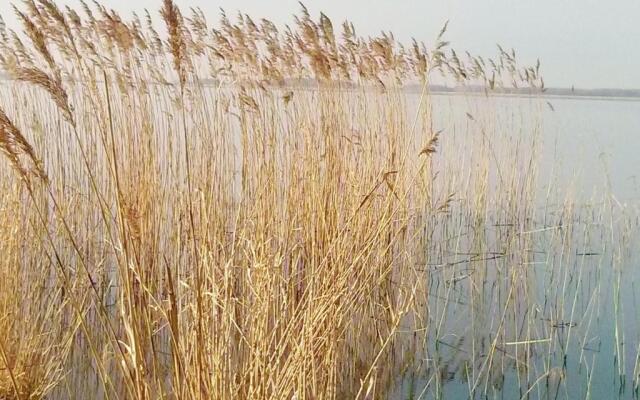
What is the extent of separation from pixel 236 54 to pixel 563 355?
7.01 feet

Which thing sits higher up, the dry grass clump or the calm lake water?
the dry grass clump

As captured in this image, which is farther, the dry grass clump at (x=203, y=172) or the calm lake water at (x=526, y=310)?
the calm lake water at (x=526, y=310)

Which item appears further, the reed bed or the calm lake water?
the calm lake water

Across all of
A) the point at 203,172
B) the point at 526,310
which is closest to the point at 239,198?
the point at 203,172

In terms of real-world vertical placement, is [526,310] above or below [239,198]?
below

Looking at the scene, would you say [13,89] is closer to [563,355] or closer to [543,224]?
[563,355]

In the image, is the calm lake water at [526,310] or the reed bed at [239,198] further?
the calm lake water at [526,310]

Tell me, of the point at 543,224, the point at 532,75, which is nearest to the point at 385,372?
the point at 543,224

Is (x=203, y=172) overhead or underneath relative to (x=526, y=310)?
overhead

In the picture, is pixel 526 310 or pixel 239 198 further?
pixel 526 310

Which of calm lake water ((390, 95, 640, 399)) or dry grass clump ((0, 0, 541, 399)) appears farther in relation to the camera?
calm lake water ((390, 95, 640, 399))

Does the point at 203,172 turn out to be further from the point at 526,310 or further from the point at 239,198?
the point at 526,310

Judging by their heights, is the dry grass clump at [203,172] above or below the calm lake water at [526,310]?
above

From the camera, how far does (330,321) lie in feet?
4.80
